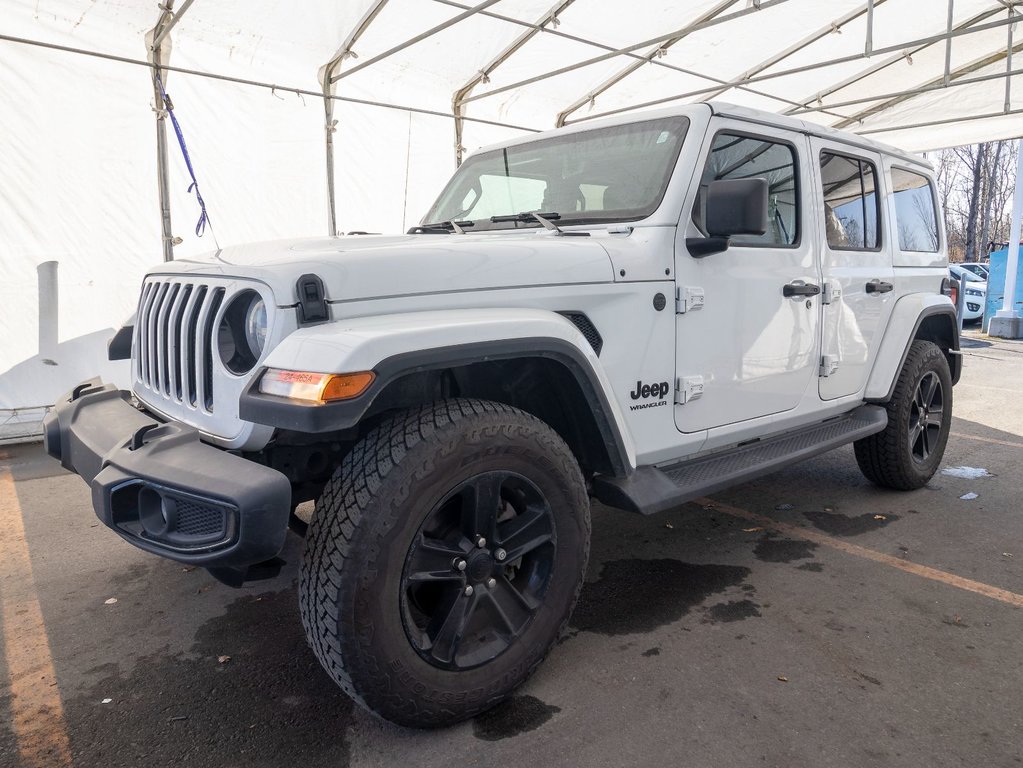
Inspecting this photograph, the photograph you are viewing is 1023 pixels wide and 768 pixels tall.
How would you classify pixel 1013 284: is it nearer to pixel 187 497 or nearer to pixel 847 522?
pixel 847 522

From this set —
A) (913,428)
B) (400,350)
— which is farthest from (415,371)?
(913,428)

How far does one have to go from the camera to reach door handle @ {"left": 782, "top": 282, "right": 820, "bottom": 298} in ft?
10.5

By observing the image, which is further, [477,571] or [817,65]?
[817,65]

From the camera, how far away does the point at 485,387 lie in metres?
2.57

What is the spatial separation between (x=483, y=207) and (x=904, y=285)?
2427mm

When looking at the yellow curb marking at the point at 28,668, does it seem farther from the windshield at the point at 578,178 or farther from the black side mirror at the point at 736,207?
the black side mirror at the point at 736,207

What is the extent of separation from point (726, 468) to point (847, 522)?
1379 millimetres

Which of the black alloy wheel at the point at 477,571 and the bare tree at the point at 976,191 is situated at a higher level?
the bare tree at the point at 976,191

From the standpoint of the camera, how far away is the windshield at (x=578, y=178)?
115 inches

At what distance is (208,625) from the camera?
2.88m

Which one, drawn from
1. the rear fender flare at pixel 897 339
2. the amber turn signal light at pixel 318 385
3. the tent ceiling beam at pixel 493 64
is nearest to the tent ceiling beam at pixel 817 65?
the tent ceiling beam at pixel 493 64

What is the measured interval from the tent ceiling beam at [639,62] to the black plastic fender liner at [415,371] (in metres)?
6.32

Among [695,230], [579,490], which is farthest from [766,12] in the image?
[579,490]

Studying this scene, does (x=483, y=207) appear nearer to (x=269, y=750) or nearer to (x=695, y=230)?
(x=695, y=230)
